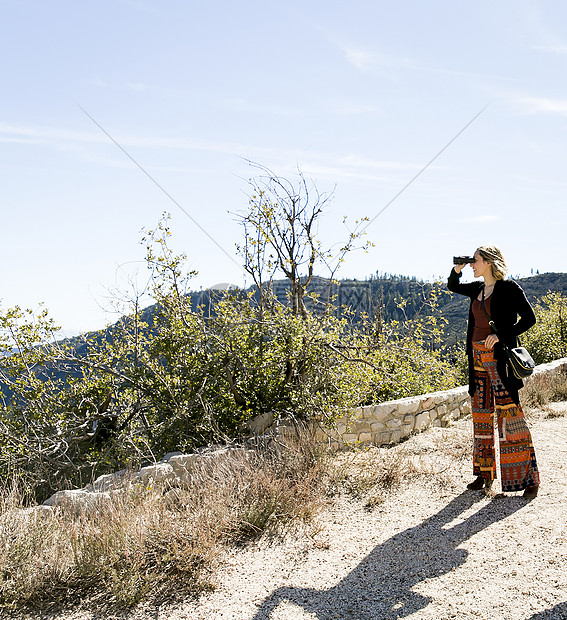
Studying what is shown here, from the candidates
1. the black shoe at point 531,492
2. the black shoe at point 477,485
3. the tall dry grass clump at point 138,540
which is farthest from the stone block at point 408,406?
the tall dry grass clump at point 138,540

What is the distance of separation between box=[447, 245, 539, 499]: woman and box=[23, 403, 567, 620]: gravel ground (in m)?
0.31

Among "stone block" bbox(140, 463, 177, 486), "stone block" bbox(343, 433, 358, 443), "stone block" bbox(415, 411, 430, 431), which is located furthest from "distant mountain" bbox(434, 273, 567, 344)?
"stone block" bbox(140, 463, 177, 486)

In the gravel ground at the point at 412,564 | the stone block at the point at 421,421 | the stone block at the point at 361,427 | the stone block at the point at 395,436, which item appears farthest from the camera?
the stone block at the point at 421,421

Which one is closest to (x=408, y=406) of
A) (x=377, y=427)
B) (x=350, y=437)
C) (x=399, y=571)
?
(x=377, y=427)

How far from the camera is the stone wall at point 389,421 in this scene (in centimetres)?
602

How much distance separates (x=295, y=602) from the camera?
3.04 meters

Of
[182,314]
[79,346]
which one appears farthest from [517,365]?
[79,346]

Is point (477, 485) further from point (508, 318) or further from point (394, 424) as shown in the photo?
point (394, 424)

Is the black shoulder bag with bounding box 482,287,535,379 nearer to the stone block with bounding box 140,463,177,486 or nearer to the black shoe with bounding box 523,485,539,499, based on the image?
the black shoe with bounding box 523,485,539,499

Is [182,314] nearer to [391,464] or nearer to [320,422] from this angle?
[320,422]

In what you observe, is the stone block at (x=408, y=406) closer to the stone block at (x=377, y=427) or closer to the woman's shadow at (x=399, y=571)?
the stone block at (x=377, y=427)

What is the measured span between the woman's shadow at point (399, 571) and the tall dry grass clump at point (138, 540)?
68 cm

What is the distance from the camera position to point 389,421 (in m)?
6.42

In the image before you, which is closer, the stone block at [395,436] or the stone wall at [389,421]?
the stone wall at [389,421]
